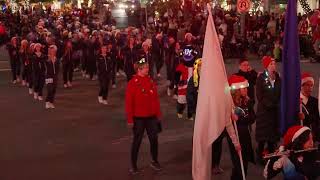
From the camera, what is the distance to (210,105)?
24.1 ft

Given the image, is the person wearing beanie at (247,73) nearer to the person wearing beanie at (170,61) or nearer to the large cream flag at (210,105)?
the large cream flag at (210,105)

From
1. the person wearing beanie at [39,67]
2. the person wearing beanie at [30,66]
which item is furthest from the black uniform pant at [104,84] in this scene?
the person wearing beanie at [30,66]

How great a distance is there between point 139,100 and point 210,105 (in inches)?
98.6

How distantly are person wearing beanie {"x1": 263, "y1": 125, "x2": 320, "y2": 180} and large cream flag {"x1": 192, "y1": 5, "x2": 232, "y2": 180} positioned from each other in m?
1.08

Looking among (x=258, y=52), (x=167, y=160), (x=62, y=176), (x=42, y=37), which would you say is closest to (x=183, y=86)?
(x=167, y=160)

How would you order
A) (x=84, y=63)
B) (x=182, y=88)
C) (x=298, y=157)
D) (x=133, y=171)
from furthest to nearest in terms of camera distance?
(x=84, y=63) < (x=182, y=88) < (x=133, y=171) < (x=298, y=157)

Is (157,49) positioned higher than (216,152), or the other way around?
(157,49)

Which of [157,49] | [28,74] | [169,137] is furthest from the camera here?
[157,49]

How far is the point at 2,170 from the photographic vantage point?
33.5ft

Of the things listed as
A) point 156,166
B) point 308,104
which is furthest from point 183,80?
point 308,104

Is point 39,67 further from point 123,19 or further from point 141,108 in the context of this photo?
point 123,19

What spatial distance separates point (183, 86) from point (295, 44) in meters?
6.31

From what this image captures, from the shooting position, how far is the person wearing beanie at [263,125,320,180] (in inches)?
250

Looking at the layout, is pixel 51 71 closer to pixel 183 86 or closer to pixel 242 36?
pixel 183 86
